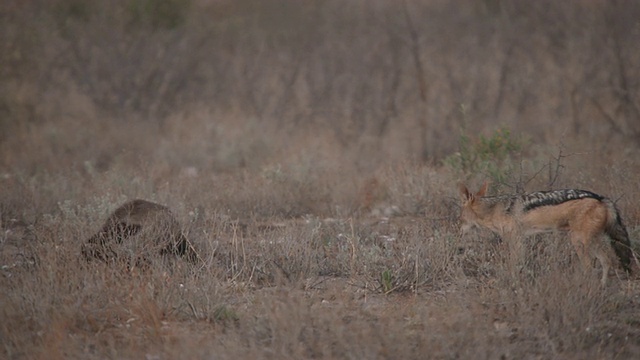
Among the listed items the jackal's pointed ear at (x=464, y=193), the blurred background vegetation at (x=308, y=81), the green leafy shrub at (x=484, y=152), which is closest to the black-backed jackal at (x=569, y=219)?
the jackal's pointed ear at (x=464, y=193)

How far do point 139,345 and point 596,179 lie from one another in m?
5.99

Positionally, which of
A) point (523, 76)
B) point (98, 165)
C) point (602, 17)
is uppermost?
point (602, 17)

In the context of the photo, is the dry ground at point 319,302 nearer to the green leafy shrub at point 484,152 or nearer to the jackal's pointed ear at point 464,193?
the jackal's pointed ear at point 464,193

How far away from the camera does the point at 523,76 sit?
47.9 ft

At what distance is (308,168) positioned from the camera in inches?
420

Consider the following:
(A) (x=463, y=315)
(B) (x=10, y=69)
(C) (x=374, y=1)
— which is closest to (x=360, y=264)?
(A) (x=463, y=315)

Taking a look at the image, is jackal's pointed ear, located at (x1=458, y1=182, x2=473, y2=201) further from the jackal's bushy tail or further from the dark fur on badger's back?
the dark fur on badger's back

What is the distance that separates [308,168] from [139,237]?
448 centimetres

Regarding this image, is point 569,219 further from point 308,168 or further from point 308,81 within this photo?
point 308,81

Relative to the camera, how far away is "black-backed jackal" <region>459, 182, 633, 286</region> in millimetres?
6004

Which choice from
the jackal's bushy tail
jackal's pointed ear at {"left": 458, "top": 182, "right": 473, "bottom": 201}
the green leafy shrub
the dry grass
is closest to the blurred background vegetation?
the dry grass

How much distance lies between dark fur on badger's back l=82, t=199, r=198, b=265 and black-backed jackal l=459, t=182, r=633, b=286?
2828 mm

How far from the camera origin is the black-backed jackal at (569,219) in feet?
19.7

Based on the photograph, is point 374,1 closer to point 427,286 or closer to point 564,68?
point 564,68
